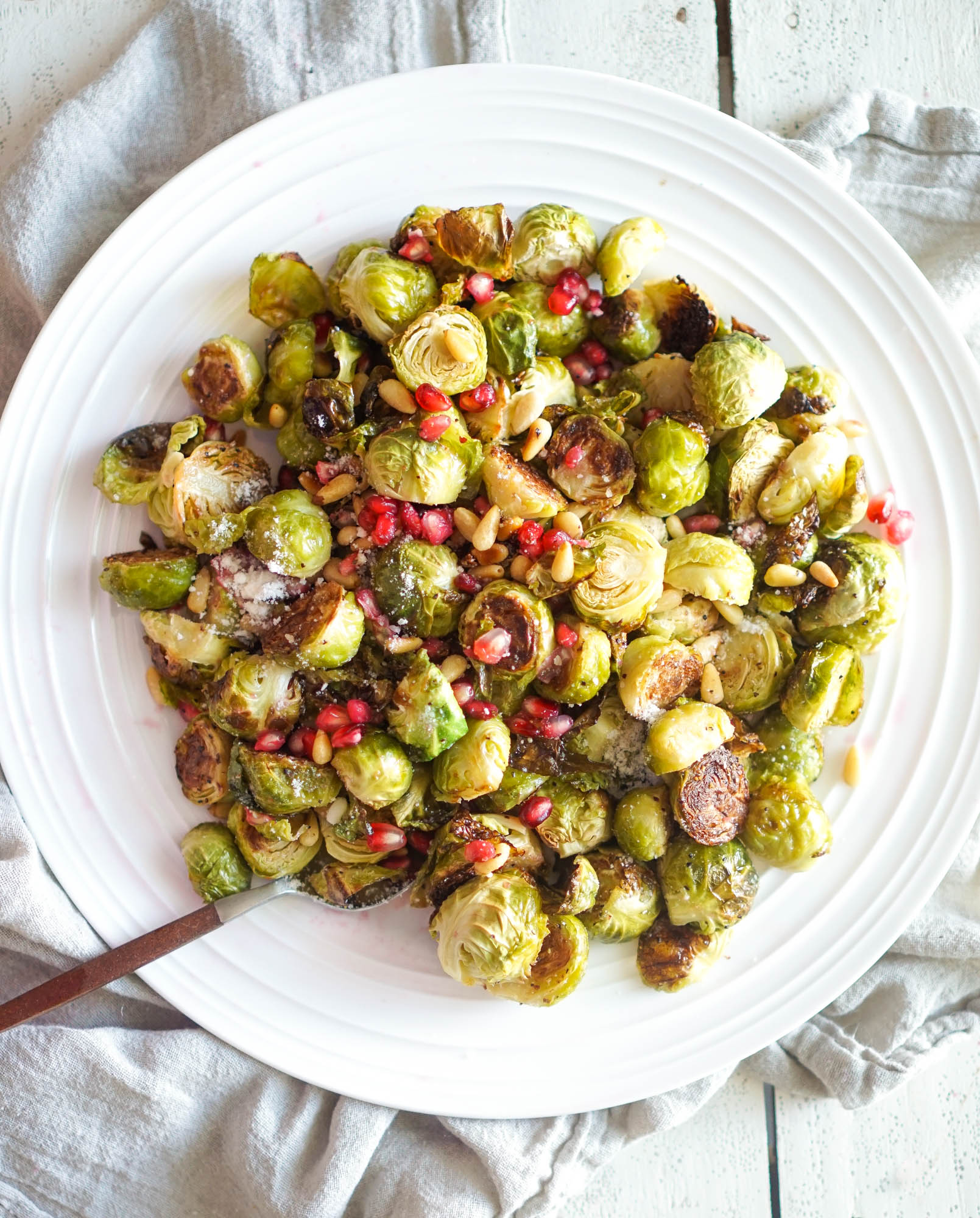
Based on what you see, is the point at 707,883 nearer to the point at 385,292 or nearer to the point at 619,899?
the point at 619,899

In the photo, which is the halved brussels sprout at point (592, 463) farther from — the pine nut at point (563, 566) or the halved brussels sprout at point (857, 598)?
the halved brussels sprout at point (857, 598)

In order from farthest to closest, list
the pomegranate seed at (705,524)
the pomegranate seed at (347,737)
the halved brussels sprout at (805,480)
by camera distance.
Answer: the pomegranate seed at (705,524), the halved brussels sprout at (805,480), the pomegranate seed at (347,737)

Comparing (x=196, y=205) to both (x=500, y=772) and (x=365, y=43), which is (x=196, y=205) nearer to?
(x=365, y=43)

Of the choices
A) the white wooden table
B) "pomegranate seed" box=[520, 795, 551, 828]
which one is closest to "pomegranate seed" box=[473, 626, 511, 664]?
"pomegranate seed" box=[520, 795, 551, 828]

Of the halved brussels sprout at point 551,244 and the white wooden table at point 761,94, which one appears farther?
the white wooden table at point 761,94

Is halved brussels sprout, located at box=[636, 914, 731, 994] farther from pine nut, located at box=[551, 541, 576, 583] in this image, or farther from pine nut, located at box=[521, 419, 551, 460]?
pine nut, located at box=[521, 419, 551, 460]

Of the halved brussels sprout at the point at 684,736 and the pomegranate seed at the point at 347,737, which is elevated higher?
the pomegranate seed at the point at 347,737

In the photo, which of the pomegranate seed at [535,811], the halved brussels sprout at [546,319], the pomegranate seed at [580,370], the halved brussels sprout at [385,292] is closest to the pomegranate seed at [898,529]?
the pomegranate seed at [580,370]
